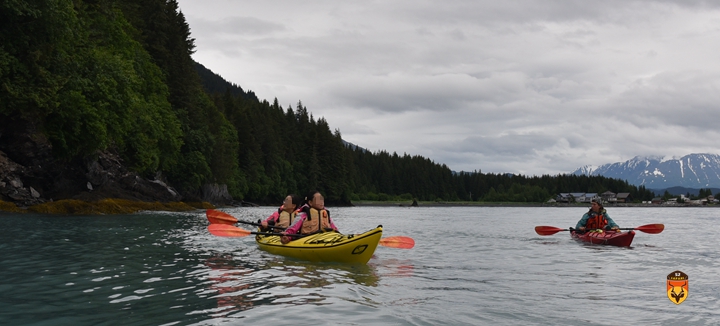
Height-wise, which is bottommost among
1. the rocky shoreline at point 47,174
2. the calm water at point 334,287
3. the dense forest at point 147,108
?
the calm water at point 334,287

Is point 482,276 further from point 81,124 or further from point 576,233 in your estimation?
point 81,124

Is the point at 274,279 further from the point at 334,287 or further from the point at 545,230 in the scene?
the point at 545,230

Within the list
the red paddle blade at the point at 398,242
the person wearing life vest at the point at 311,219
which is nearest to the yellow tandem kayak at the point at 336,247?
the person wearing life vest at the point at 311,219

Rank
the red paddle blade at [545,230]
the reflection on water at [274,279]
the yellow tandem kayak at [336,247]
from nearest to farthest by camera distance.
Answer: the reflection on water at [274,279] < the yellow tandem kayak at [336,247] < the red paddle blade at [545,230]

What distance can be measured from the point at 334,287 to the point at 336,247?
3.36 m

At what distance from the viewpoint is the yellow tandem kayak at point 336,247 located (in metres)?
13.2

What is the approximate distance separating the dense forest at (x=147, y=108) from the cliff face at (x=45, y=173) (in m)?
0.86

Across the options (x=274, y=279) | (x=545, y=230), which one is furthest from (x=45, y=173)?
(x=274, y=279)

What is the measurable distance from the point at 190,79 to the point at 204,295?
59.4 metres

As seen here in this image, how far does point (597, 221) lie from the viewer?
22766 millimetres

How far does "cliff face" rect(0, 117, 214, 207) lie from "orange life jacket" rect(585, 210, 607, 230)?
3098 centimetres

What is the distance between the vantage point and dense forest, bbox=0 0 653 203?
31.8 meters

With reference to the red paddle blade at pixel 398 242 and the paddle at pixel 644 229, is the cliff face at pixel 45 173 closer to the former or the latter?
the red paddle blade at pixel 398 242

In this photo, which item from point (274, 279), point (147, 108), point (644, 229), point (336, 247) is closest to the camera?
point (274, 279)
